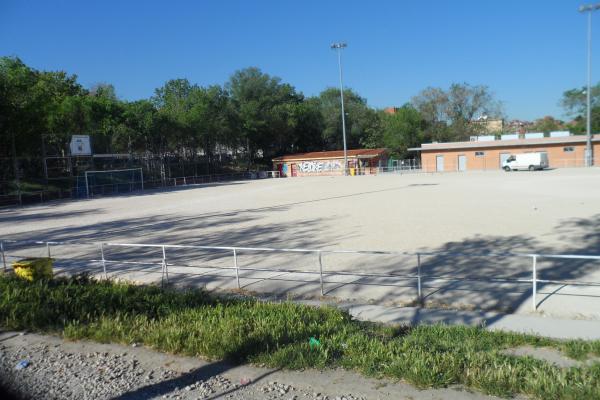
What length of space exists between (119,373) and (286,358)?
1.73m

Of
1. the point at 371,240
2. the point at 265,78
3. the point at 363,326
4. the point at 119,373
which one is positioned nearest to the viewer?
the point at 119,373

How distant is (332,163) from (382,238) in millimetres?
52340

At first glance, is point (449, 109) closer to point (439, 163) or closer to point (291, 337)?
point (439, 163)

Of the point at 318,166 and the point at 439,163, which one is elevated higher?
the point at 318,166

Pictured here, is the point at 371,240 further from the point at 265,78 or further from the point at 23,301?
the point at 265,78

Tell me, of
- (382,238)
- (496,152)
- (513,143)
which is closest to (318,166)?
(496,152)

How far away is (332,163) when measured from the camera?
66125 mm

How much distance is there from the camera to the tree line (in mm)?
41719

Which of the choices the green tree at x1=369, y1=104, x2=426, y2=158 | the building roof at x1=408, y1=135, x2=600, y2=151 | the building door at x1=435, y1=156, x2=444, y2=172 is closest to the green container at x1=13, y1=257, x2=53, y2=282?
the building roof at x1=408, y1=135, x2=600, y2=151

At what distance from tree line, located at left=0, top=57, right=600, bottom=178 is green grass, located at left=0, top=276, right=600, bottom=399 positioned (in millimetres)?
36506

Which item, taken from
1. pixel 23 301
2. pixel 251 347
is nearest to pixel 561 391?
pixel 251 347

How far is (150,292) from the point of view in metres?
7.96

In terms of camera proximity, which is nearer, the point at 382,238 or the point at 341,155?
the point at 382,238

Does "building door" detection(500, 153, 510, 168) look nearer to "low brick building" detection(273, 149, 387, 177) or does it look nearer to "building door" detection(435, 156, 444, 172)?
"building door" detection(435, 156, 444, 172)
